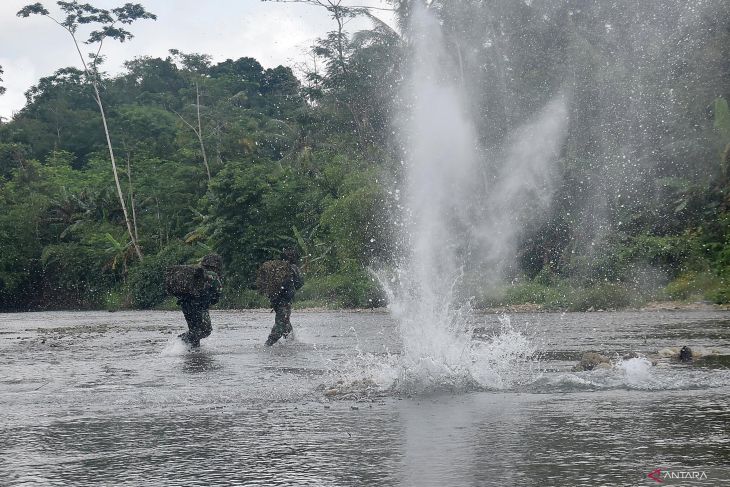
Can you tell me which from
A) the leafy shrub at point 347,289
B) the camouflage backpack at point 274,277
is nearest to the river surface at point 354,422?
the camouflage backpack at point 274,277

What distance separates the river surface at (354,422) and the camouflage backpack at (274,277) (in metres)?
1.73

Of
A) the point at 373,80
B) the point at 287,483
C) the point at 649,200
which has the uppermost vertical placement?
the point at 373,80

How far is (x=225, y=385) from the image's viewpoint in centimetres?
1191

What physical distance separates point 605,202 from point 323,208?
14986mm

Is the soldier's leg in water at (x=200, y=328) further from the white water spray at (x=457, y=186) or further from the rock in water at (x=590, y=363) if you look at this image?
the white water spray at (x=457, y=186)

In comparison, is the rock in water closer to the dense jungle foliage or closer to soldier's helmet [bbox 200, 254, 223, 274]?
soldier's helmet [bbox 200, 254, 223, 274]

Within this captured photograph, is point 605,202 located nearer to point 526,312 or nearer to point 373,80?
point 526,312

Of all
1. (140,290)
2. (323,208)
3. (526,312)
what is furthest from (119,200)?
(526,312)

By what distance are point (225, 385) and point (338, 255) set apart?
108ft

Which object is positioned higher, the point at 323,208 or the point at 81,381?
the point at 323,208

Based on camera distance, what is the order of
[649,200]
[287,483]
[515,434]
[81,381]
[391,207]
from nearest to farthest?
[287,483]
[515,434]
[81,381]
[649,200]
[391,207]

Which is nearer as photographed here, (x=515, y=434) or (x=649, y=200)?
(x=515, y=434)

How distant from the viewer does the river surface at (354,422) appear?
665 centimetres

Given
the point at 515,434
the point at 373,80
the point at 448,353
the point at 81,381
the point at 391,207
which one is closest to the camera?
the point at 515,434
